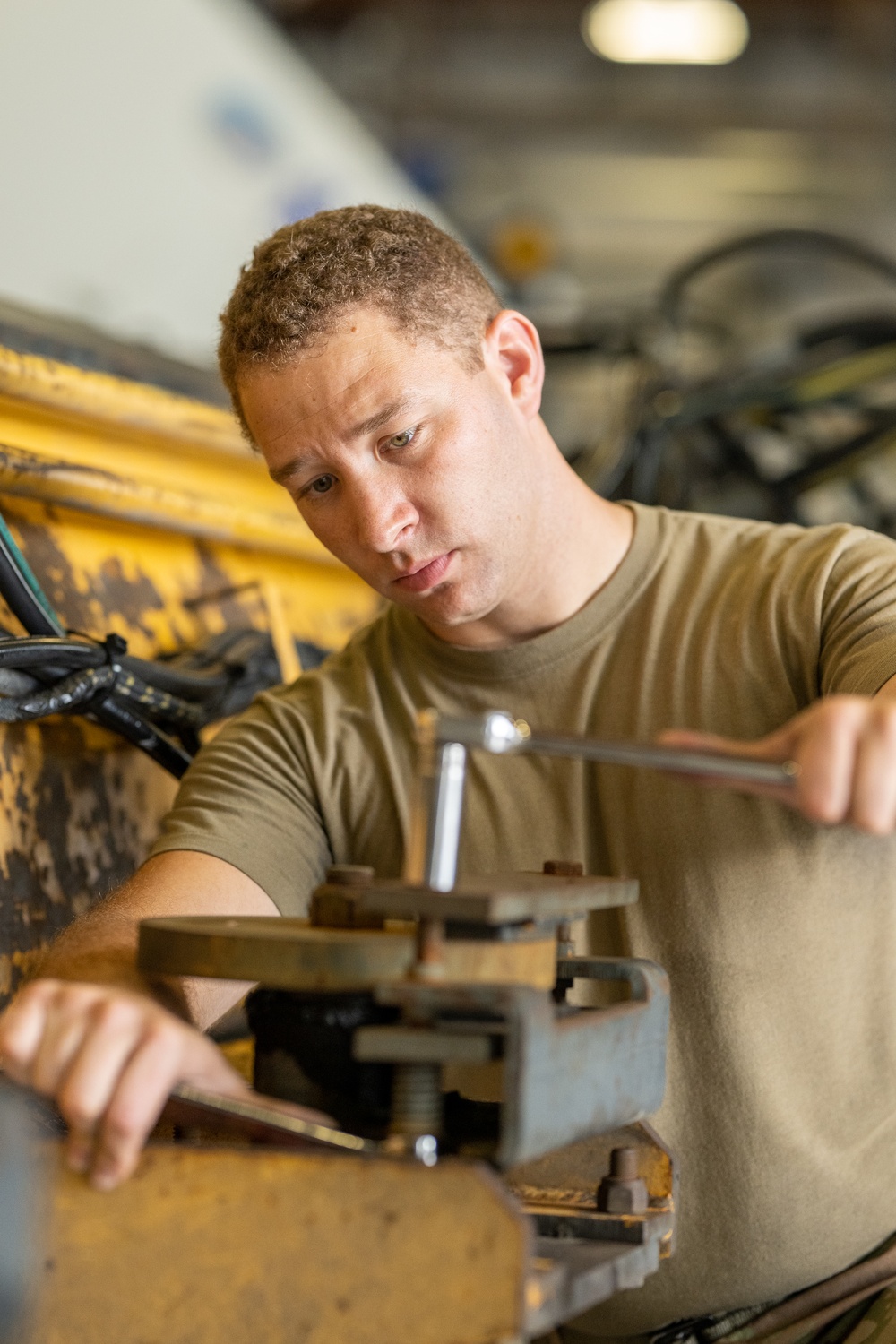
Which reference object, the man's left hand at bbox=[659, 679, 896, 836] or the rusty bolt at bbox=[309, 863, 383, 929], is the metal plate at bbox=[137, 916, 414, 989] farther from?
the man's left hand at bbox=[659, 679, 896, 836]

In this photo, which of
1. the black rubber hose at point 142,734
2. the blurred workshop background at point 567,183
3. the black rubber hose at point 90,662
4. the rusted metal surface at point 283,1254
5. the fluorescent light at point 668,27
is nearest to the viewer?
the rusted metal surface at point 283,1254

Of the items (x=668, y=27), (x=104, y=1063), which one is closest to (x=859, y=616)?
(x=104, y=1063)

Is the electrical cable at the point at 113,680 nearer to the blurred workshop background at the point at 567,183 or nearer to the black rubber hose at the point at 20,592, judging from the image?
the black rubber hose at the point at 20,592

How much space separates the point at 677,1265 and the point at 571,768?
423mm

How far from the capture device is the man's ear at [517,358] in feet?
4.47

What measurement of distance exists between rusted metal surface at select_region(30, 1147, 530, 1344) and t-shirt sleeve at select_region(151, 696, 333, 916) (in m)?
0.53

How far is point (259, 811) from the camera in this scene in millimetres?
1351

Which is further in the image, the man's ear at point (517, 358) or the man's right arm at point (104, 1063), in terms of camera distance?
the man's ear at point (517, 358)

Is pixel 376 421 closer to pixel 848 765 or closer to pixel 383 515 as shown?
pixel 383 515

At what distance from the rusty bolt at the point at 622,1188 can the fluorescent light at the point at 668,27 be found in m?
4.92

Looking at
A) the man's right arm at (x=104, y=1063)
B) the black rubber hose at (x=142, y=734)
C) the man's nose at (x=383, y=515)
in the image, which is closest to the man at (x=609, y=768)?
the man's nose at (x=383, y=515)

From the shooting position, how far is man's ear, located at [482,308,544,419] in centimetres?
136

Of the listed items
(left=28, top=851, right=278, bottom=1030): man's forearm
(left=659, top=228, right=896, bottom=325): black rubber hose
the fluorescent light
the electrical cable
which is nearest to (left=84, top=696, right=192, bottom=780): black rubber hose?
the electrical cable

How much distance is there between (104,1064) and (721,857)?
2.03 feet
